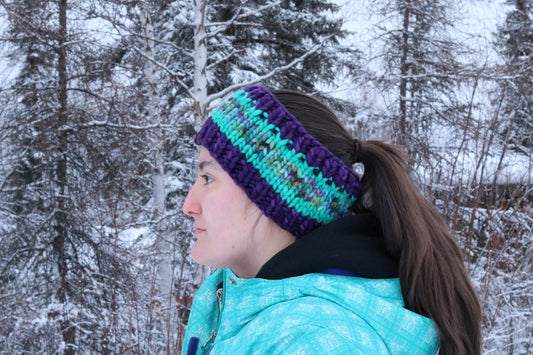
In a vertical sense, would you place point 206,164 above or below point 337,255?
above

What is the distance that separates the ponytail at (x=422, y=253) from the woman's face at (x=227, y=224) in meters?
0.34

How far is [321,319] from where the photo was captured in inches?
35.3

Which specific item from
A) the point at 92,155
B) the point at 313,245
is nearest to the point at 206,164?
the point at 313,245

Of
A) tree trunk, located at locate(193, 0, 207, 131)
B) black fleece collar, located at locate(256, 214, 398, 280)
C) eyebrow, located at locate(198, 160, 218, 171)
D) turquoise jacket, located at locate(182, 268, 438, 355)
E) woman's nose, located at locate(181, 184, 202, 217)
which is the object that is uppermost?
tree trunk, located at locate(193, 0, 207, 131)

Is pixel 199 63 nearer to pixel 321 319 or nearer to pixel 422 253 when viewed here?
pixel 422 253

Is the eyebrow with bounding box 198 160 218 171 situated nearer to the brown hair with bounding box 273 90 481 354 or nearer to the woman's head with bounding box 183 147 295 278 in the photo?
the woman's head with bounding box 183 147 295 278

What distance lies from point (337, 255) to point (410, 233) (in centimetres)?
22

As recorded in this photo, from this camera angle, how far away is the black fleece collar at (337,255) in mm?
1051

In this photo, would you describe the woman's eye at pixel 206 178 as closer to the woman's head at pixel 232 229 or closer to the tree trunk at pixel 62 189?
the woman's head at pixel 232 229

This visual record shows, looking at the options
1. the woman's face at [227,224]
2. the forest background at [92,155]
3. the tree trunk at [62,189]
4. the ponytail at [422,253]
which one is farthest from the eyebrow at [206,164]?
→ the tree trunk at [62,189]

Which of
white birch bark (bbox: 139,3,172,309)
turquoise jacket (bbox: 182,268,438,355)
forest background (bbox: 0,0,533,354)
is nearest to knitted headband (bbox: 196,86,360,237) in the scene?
turquoise jacket (bbox: 182,268,438,355)

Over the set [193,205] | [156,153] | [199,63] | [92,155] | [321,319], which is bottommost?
[321,319]

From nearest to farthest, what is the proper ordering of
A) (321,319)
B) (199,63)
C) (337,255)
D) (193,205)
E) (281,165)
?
(321,319), (337,255), (281,165), (193,205), (199,63)

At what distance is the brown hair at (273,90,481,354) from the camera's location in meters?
1.07
